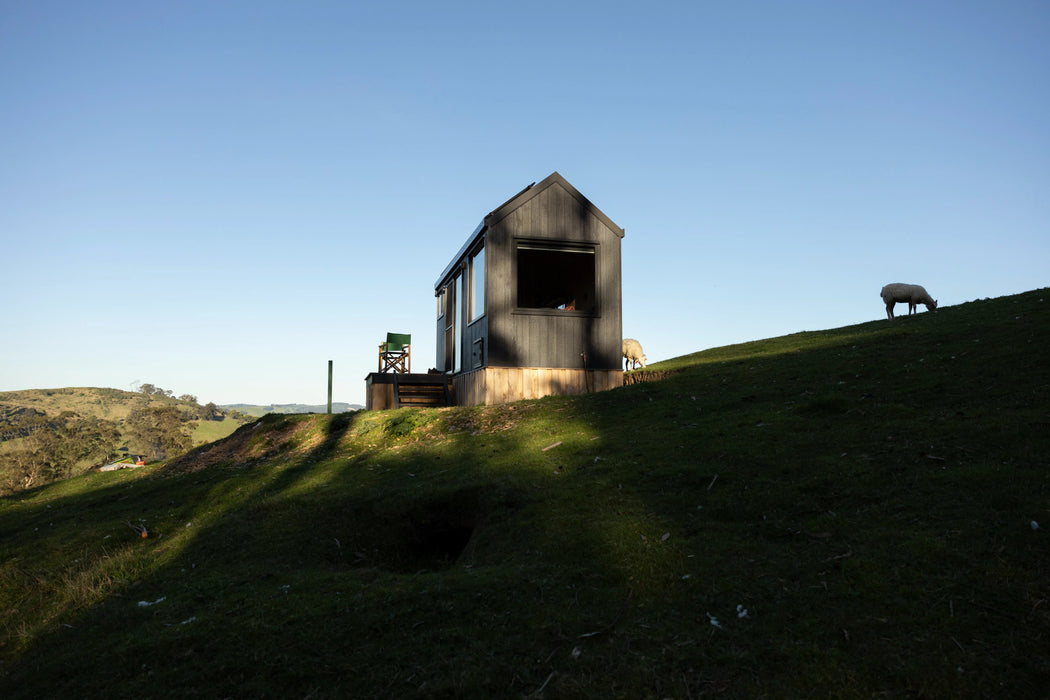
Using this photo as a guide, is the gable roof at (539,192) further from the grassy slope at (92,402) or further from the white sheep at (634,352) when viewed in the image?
the grassy slope at (92,402)

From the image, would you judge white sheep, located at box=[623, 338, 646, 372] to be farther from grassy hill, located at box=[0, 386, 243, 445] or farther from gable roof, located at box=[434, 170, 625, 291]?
grassy hill, located at box=[0, 386, 243, 445]

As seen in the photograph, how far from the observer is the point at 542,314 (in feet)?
62.4

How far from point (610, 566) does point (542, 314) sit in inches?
501

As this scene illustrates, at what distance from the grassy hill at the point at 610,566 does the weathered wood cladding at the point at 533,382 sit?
18.0 feet

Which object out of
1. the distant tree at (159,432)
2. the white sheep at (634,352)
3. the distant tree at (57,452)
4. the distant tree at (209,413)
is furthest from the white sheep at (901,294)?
the distant tree at (209,413)

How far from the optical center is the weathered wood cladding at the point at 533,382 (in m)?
18.5

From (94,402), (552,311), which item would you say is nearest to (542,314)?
(552,311)

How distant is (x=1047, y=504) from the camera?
640 centimetres

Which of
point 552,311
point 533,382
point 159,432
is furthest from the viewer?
point 159,432

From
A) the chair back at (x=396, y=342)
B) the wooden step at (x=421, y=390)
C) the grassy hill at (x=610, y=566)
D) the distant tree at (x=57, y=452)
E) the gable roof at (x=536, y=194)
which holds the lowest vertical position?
the distant tree at (x=57, y=452)

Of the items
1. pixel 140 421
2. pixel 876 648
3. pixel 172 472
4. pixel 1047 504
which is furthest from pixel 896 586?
pixel 140 421

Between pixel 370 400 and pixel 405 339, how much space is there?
14.7 ft

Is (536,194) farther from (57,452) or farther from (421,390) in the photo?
(57,452)

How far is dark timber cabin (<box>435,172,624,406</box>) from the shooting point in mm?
18656
